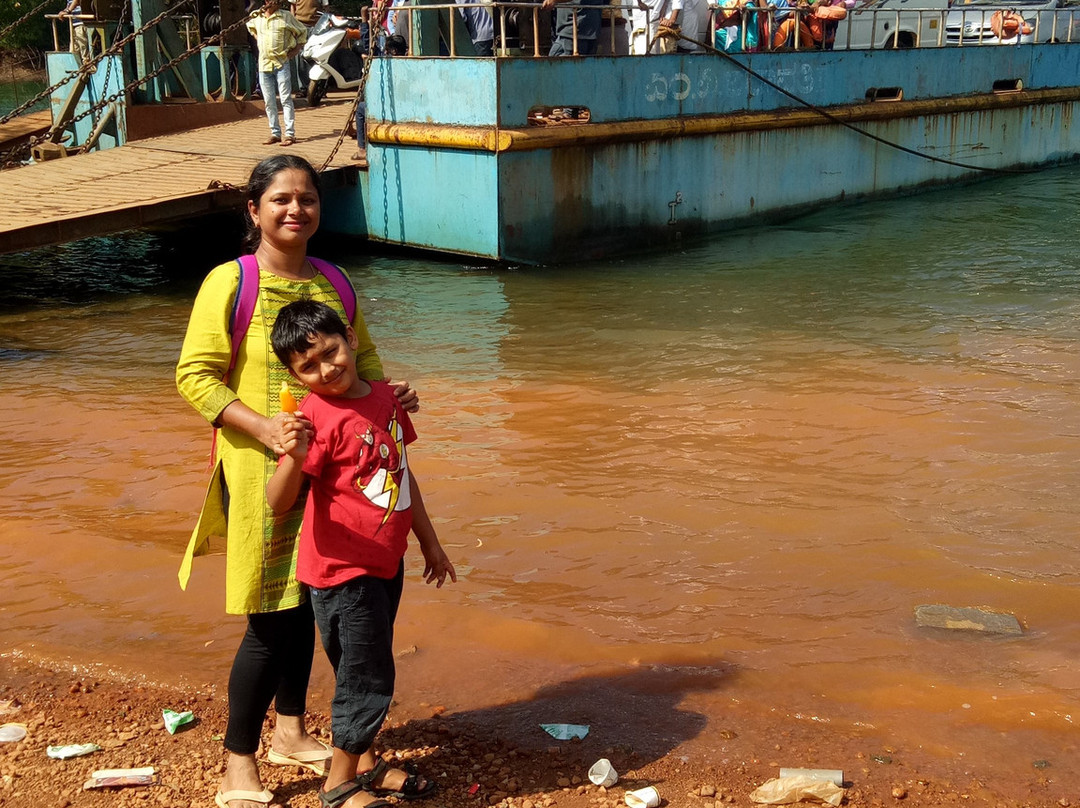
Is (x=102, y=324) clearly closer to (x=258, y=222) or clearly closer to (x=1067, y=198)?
(x=258, y=222)

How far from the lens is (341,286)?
2830mm

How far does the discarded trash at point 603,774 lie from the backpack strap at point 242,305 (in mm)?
1330

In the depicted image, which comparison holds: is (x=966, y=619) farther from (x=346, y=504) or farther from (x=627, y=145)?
(x=627, y=145)

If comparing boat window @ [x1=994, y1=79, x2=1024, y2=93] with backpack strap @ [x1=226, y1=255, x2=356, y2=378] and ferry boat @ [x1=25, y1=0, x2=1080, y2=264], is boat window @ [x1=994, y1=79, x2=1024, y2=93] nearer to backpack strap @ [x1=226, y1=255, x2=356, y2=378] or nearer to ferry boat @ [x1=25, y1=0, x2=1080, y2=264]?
ferry boat @ [x1=25, y1=0, x2=1080, y2=264]

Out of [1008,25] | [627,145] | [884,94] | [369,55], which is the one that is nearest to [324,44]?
[369,55]

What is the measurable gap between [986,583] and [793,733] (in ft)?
4.28

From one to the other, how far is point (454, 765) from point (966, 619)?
1.81 m

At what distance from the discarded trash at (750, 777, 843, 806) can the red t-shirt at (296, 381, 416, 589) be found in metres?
1.06

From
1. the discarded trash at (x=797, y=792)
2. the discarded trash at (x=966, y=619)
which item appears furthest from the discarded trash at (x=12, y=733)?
the discarded trash at (x=966, y=619)

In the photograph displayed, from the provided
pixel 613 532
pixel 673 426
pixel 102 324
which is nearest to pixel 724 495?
pixel 613 532

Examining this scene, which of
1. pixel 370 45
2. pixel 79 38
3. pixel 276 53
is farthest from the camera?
pixel 79 38

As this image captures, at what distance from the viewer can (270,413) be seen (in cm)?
269

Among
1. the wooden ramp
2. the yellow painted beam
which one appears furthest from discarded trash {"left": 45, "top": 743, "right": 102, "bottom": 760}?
the yellow painted beam

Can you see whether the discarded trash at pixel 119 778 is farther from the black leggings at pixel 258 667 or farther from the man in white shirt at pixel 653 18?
the man in white shirt at pixel 653 18
